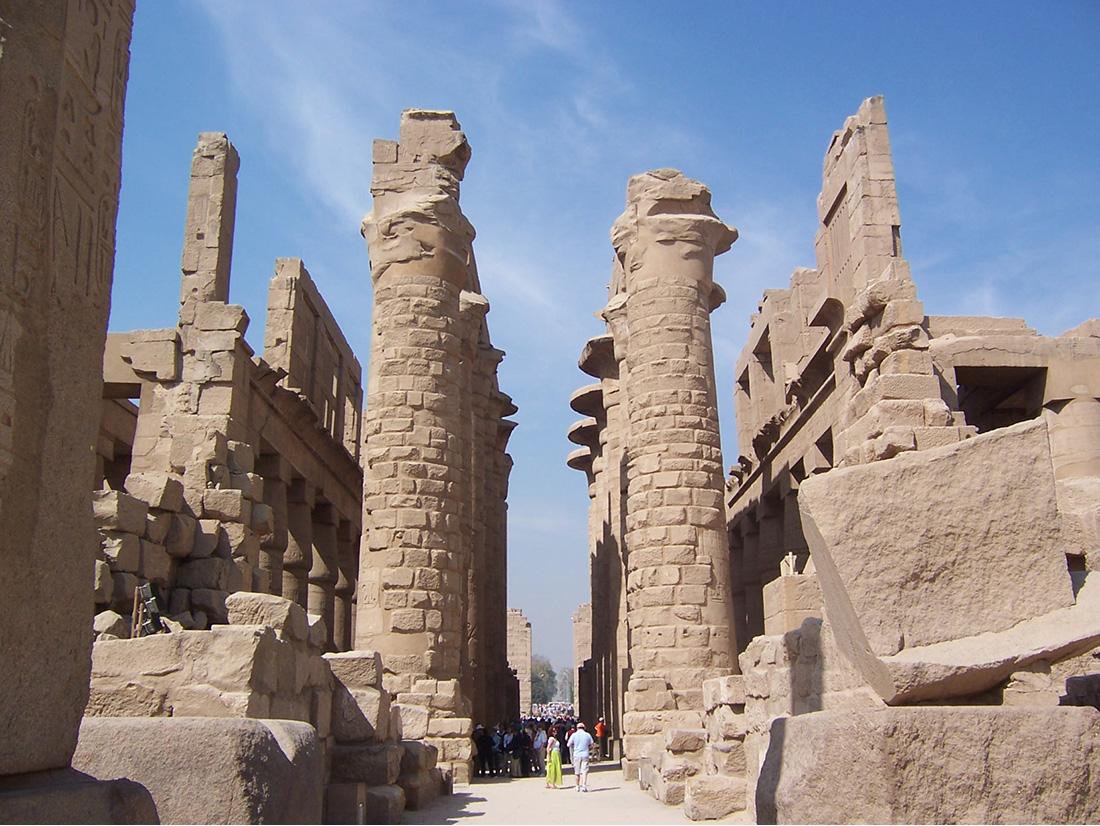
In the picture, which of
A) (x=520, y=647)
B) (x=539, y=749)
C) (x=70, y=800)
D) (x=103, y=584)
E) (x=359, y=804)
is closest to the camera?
(x=70, y=800)

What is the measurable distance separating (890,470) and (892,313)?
6.50 meters

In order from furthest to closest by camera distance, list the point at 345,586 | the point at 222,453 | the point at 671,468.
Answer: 1. the point at 345,586
2. the point at 671,468
3. the point at 222,453

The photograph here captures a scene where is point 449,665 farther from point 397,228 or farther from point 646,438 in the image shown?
point 397,228

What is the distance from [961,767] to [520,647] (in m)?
47.5

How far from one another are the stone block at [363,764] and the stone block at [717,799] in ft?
8.77

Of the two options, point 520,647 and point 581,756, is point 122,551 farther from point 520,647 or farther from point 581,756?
point 520,647

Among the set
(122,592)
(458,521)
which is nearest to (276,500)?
(458,521)

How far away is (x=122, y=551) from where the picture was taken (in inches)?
344

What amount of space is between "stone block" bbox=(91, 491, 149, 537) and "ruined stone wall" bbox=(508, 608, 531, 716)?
4181 centimetres

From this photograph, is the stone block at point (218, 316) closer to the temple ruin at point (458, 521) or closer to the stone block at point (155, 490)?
the temple ruin at point (458, 521)

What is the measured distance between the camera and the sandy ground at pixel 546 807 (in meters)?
10.0

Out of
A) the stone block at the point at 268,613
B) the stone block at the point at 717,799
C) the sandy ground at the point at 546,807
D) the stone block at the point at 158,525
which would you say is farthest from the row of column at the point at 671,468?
the stone block at the point at 268,613

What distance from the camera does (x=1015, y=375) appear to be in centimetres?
1644

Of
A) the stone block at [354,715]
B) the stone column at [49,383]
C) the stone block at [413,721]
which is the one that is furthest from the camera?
the stone block at [413,721]
